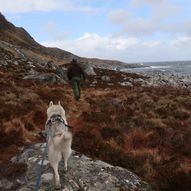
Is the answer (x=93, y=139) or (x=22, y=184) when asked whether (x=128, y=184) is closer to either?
(x=22, y=184)

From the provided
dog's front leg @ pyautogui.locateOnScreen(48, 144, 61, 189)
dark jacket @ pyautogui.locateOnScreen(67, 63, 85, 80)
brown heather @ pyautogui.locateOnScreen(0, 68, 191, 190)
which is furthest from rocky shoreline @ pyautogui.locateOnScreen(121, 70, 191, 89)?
dog's front leg @ pyautogui.locateOnScreen(48, 144, 61, 189)

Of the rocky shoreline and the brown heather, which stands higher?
the brown heather

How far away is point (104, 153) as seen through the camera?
35.5 feet

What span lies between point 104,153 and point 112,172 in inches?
67.1

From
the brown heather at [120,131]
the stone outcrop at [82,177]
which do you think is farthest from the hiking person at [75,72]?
the stone outcrop at [82,177]

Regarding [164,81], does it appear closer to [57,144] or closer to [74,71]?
[74,71]

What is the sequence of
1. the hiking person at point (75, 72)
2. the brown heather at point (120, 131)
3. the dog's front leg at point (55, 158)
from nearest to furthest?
the dog's front leg at point (55, 158) → the brown heather at point (120, 131) → the hiking person at point (75, 72)

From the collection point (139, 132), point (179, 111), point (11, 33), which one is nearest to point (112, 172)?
point (139, 132)

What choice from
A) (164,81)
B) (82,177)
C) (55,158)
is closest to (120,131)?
(82,177)

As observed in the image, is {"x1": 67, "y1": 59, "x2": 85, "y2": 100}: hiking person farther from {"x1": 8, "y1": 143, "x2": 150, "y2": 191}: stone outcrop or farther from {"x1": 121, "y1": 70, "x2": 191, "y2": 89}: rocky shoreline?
{"x1": 121, "y1": 70, "x2": 191, "y2": 89}: rocky shoreline

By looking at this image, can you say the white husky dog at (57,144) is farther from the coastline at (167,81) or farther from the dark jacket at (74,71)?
the coastline at (167,81)

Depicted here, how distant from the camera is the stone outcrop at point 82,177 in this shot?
27.2 ft

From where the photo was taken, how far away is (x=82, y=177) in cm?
864

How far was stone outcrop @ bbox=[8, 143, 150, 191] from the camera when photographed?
8.29 metres
